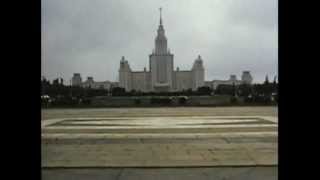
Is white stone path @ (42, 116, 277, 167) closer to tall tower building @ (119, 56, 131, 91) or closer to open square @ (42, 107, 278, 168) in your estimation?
open square @ (42, 107, 278, 168)

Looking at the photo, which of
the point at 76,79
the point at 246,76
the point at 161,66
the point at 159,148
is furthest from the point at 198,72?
the point at 159,148

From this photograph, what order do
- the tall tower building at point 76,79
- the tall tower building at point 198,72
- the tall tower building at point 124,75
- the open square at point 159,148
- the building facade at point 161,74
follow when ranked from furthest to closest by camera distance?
1. the tall tower building at point 76,79
2. the tall tower building at point 198,72
3. the tall tower building at point 124,75
4. the building facade at point 161,74
5. the open square at point 159,148

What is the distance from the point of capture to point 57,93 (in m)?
92.9

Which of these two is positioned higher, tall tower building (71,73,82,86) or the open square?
tall tower building (71,73,82,86)

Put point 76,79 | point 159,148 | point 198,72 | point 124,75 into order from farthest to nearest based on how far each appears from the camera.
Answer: point 76,79 → point 198,72 → point 124,75 → point 159,148

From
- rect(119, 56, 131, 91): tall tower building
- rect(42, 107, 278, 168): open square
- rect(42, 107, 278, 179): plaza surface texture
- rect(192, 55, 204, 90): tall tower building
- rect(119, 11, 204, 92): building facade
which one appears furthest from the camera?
rect(192, 55, 204, 90): tall tower building

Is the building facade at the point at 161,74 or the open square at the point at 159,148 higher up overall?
the building facade at the point at 161,74

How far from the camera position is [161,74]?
12731cm

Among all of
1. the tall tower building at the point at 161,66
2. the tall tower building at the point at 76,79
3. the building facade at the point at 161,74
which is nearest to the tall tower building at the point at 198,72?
the building facade at the point at 161,74

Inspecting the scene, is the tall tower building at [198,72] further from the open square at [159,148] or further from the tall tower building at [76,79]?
the open square at [159,148]

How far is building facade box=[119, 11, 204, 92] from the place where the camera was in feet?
415

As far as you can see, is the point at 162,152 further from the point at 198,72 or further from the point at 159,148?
the point at 198,72

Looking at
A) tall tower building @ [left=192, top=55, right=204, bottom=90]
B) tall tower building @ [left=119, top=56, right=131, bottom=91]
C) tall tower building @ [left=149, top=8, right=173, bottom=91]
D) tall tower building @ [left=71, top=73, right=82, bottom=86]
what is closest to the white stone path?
tall tower building @ [left=149, top=8, right=173, bottom=91]

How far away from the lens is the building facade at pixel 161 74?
126375 mm
